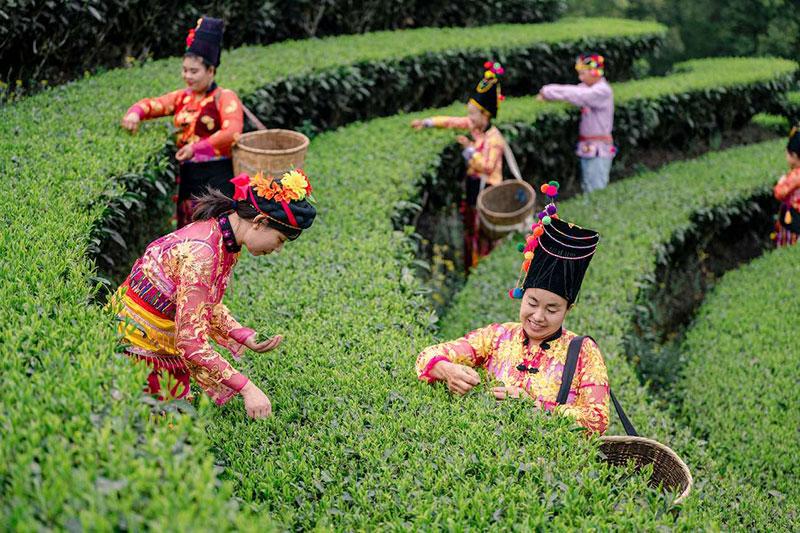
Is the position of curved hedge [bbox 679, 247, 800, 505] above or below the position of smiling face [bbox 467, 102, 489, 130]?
below

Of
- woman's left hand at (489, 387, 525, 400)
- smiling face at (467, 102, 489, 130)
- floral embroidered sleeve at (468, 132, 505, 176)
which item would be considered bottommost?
floral embroidered sleeve at (468, 132, 505, 176)

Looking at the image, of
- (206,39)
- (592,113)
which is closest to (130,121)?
(206,39)

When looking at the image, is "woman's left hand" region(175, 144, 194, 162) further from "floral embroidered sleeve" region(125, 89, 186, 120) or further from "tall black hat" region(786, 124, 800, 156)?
"tall black hat" region(786, 124, 800, 156)

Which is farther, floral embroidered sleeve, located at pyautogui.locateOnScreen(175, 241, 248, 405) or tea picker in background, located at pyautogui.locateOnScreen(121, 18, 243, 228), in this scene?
tea picker in background, located at pyautogui.locateOnScreen(121, 18, 243, 228)

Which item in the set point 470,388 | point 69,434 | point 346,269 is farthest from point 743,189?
point 69,434

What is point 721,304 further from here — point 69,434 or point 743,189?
point 69,434

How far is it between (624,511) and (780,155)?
393 inches

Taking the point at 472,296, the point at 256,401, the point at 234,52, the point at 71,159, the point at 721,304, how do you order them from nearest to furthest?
the point at 256,401 → the point at 71,159 → the point at 472,296 → the point at 721,304 → the point at 234,52

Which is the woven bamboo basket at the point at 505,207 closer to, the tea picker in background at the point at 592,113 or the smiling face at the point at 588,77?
the tea picker in background at the point at 592,113

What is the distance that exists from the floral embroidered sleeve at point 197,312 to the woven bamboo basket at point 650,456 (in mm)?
1836

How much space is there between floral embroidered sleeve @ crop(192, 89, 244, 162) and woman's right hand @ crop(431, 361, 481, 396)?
291 cm

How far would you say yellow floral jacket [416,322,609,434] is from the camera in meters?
3.68

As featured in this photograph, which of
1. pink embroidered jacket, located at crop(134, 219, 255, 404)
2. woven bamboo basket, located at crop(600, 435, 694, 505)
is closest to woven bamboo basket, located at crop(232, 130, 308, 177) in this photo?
pink embroidered jacket, located at crop(134, 219, 255, 404)

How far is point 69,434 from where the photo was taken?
91.4 inches
